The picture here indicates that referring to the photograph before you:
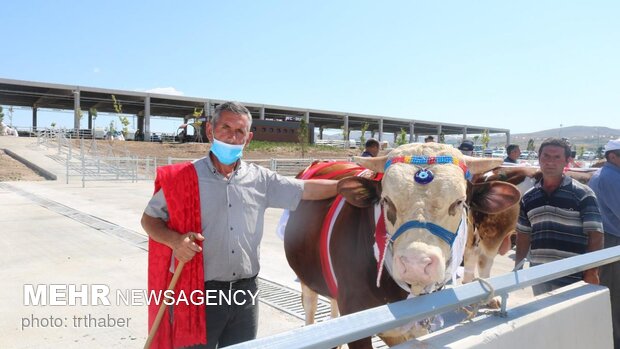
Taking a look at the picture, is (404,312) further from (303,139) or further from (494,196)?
(303,139)

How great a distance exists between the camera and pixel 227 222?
2.35 m

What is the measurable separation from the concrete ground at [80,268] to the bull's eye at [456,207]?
144cm

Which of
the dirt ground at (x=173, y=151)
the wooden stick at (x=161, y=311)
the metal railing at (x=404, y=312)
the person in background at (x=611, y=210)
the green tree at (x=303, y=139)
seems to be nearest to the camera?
the metal railing at (x=404, y=312)

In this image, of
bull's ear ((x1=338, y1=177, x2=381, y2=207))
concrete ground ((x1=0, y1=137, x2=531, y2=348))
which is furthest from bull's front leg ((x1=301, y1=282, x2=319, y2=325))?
bull's ear ((x1=338, y1=177, x2=381, y2=207))

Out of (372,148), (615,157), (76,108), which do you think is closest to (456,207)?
(615,157)

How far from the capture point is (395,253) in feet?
6.64

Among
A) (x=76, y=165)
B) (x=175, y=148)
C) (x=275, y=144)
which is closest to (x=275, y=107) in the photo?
(x=275, y=144)

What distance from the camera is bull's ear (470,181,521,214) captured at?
253 centimetres

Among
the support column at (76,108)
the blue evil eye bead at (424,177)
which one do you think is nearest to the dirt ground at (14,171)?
the support column at (76,108)

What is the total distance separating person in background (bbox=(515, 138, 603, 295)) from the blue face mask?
2.27m

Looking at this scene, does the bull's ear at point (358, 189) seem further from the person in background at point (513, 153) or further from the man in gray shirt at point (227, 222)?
the person in background at point (513, 153)

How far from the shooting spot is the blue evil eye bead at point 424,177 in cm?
221

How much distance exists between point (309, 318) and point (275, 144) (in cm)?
4368

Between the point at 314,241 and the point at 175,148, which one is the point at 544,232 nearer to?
the point at 314,241
